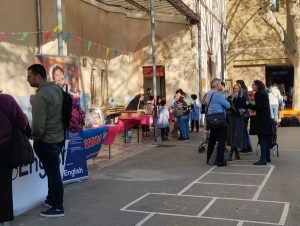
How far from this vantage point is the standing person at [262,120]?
9.12 m

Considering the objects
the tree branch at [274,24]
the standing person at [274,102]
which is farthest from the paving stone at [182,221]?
the tree branch at [274,24]

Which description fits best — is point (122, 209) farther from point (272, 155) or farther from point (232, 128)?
point (272, 155)

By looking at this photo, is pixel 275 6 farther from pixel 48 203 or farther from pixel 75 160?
pixel 48 203

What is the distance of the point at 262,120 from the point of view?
29.9 ft

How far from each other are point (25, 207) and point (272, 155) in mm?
6560

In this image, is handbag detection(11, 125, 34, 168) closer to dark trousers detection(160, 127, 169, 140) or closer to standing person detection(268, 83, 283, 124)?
dark trousers detection(160, 127, 169, 140)

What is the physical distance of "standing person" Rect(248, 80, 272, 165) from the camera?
9.12 metres

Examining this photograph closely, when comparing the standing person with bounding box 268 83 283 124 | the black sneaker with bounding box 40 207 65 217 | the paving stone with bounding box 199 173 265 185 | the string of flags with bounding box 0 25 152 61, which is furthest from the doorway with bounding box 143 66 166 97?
the black sneaker with bounding box 40 207 65 217

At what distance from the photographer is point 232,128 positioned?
1017 cm

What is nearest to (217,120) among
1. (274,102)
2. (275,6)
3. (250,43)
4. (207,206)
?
(207,206)

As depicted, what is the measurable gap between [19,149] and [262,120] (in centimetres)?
548

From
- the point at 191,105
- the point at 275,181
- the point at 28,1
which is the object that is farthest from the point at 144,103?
the point at 275,181

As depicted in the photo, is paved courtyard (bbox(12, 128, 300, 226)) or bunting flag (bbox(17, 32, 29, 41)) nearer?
paved courtyard (bbox(12, 128, 300, 226))

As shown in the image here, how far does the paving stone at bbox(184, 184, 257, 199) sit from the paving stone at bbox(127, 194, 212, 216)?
0.34m
